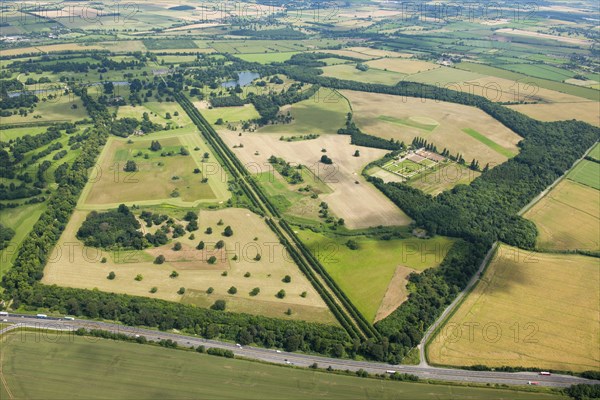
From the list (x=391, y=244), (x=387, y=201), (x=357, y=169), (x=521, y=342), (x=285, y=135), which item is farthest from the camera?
(x=285, y=135)

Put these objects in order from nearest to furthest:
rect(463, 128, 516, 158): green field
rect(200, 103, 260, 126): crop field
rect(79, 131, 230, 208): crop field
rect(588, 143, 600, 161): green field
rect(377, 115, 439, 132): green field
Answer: rect(79, 131, 230, 208): crop field, rect(463, 128, 516, 158): green field, rect(588, 143, 600, 161): green field, rect(377, 115, 439, 132): green field, rect(200, 103, 260, 126): crop field

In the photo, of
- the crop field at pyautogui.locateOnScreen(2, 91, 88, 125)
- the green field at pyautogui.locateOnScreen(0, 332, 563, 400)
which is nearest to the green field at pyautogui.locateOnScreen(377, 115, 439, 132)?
the crop field at pyautogui.locateOnScreen(2, 91, 88, 125)

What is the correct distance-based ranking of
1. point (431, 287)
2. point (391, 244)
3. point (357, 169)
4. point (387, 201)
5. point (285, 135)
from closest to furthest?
1. point (431, 287)
2. point (391, 244)
3. point (387, 201)
4. point (357, 169)
5. point (285, 135)

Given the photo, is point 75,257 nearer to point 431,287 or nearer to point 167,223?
point 167,223

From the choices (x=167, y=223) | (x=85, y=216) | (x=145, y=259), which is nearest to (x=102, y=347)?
(x=145, y=259)

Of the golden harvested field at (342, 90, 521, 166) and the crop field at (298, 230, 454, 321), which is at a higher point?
the golden harvested field at (342, 90, 521, 166)

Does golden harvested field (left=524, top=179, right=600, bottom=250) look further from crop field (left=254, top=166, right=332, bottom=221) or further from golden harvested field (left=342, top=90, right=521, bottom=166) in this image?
crop field (left=254, top=166, right=332, bottom=221)
